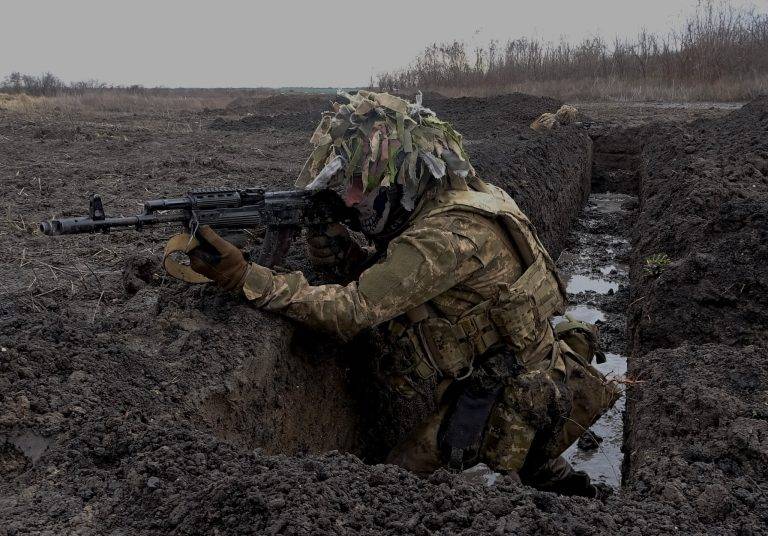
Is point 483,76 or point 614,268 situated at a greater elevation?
point 483,76

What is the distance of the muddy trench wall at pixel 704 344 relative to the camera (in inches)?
103

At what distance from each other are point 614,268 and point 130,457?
7.21m

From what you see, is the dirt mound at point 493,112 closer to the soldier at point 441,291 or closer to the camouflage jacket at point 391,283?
the soldier at point 441,291

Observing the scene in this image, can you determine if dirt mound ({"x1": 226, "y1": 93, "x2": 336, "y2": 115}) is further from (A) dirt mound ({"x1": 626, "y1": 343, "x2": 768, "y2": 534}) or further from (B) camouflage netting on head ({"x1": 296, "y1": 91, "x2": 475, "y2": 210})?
(A) dirt mound ({"x1": 626, "y1": 343, "x2": 768, "y2": 534})

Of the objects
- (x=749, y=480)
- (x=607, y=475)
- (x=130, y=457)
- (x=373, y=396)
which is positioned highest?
(x=130, y=457)

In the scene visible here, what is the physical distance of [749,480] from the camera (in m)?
2.59

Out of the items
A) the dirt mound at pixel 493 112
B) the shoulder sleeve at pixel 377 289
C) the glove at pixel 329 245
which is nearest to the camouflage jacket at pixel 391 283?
the shoulder sleeve at pixel 377 289

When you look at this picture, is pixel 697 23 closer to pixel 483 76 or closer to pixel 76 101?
pixel 483 76

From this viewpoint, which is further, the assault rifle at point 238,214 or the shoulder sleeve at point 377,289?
the shoulder sleeve at point 377,289

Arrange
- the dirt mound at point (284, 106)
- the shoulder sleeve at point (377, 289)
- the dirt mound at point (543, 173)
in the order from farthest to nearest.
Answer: the dirt mound at point (284, 106) → the dirt mound at point (543, 173) → the shoulder sleeve at point (377, 289)

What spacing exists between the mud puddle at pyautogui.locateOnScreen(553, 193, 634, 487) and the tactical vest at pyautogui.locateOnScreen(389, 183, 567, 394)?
776 mm

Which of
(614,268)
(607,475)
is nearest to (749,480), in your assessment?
(607,475)

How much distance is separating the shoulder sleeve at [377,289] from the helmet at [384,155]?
0.95 feet

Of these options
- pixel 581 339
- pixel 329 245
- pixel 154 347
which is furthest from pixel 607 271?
pixel 154 347
